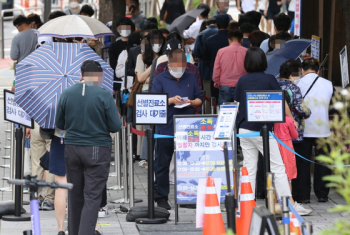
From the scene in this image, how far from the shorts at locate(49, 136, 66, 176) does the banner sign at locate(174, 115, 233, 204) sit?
4.37 feet

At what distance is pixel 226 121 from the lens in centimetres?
628

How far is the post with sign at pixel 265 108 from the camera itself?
22.0 feet

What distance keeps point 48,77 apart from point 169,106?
1775 millimetres

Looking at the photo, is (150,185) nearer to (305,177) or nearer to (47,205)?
(47,205)

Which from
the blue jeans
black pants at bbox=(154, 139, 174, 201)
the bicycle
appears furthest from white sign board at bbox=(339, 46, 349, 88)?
the bicycle

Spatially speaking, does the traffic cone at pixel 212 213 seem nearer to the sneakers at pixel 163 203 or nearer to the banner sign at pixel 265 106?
the banner sign at pixel 265 106

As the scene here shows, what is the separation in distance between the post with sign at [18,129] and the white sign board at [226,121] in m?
2.56

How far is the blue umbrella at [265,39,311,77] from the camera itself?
873 cm

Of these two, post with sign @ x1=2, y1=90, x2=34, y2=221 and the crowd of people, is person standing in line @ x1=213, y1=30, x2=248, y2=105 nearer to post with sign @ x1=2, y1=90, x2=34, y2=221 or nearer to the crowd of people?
the crowd of people

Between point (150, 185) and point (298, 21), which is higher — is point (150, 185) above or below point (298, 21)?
below

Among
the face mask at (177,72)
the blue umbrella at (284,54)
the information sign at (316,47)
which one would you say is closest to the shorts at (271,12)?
the information sign at (316,47)

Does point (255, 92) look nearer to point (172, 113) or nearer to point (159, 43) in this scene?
point (172, 113)

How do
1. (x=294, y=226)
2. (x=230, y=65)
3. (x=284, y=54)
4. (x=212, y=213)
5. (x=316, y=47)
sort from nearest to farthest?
(x=294, y=226), (x=212, y=213), (x=284, y=54), (x=230, y=65), (x=316, y=47)

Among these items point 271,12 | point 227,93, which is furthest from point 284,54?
point 271,12
